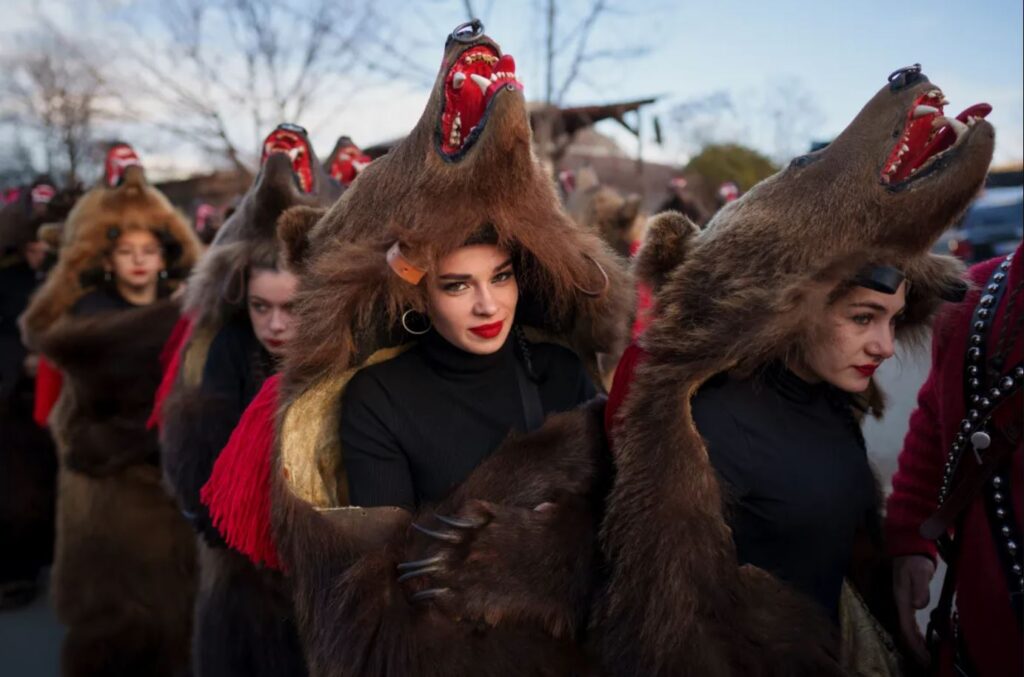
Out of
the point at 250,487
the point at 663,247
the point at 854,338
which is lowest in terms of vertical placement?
the point at 250,487

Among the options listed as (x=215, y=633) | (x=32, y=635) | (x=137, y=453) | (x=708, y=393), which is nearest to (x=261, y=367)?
(x=215, y=633)

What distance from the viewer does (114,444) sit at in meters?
3.94

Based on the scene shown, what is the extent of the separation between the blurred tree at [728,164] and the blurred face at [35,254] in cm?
568

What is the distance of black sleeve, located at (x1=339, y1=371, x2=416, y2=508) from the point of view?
6.45 feet

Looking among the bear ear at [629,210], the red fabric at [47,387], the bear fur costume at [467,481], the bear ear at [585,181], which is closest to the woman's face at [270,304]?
the bear fur costume at [467,481]

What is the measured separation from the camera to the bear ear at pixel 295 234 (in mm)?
2375

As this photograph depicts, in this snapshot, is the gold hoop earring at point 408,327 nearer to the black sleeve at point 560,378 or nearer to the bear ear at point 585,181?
the black sleeve at point 560,378

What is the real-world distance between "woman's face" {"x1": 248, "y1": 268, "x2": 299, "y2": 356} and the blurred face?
314 centimetres

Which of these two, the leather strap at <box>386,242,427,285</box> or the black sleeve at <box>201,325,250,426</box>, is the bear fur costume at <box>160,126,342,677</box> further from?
the leather strap at <box>386,242,427,285</box>

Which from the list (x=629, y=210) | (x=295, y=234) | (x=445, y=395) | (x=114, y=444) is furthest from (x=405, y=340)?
(x=629, y=210)

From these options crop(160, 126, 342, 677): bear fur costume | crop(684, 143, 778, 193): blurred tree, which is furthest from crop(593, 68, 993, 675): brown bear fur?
crop(684, 143, 778, 193): blurred tree

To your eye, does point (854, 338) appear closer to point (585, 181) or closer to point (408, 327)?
point (408, 327)

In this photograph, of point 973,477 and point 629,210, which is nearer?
point 973,477

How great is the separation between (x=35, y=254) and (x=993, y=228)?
1344 centimetres
